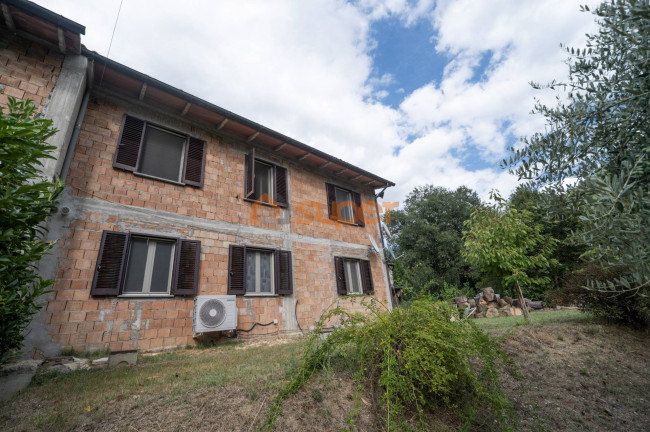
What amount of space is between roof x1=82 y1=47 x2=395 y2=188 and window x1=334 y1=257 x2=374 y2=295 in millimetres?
3292

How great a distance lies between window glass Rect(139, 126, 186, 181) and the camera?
6.53 meters

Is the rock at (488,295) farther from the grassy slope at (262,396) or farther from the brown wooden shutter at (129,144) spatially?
the brown wooden shutter at (129,144)

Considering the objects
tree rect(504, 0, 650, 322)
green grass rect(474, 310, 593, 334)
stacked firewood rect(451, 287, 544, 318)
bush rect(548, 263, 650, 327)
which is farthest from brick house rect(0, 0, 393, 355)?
stacked firewood rect(451, 287, 544, 318)

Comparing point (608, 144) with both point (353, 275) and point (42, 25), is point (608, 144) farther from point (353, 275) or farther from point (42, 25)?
point (42, 25)

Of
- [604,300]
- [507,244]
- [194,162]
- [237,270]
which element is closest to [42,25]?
[194,162]

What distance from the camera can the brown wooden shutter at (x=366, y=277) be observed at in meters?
9.52

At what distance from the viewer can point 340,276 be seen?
890cm

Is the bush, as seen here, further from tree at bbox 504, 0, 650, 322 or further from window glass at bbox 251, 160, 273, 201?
window glass at bbox 251, 160, 273, 201

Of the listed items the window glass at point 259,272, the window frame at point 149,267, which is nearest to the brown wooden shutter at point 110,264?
the window frame at point 149,267

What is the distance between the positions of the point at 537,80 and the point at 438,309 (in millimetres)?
2637

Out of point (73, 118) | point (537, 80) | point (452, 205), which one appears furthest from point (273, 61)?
point (452, 205)

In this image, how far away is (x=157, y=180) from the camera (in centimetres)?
638

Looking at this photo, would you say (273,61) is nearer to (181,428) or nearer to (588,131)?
(588,131)

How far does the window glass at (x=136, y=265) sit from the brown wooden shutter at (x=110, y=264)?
0.22 metres
